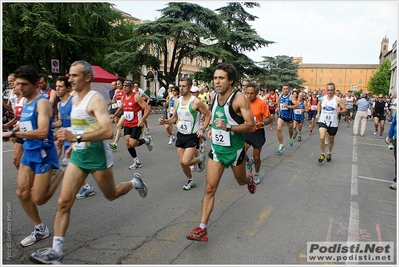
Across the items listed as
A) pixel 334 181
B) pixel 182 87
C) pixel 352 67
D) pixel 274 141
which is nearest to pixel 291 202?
pixel 334 181

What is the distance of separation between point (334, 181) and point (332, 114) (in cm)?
219

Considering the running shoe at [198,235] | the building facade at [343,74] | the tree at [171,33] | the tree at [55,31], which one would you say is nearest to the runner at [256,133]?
the running shoe at [198,235]

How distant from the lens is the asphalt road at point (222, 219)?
338cm

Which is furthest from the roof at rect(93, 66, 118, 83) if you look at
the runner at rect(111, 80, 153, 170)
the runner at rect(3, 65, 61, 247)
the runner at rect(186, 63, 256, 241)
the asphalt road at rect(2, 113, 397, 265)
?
the runner at rect(186, 63, 256, 241)

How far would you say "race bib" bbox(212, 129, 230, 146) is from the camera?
389cm

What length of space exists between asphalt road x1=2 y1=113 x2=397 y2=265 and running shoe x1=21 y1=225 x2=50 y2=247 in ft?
0.20

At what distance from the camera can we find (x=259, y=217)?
4477 mm

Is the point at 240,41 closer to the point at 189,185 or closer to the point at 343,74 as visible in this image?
the point at 189,185

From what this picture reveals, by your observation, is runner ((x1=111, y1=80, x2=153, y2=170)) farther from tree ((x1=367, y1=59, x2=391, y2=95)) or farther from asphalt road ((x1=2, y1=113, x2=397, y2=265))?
tree ((x1=367, y1=59, x2=391, y2=95))

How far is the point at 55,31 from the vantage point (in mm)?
22953

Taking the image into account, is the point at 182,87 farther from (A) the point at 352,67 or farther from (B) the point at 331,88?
(A) the point at 352,67

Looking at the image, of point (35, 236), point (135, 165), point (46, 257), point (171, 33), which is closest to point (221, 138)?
point (46, 257)

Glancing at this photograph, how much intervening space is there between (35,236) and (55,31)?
22620 millimetres

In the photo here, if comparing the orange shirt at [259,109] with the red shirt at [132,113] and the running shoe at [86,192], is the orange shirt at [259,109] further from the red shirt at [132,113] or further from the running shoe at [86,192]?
the running shoe at [86,192]
